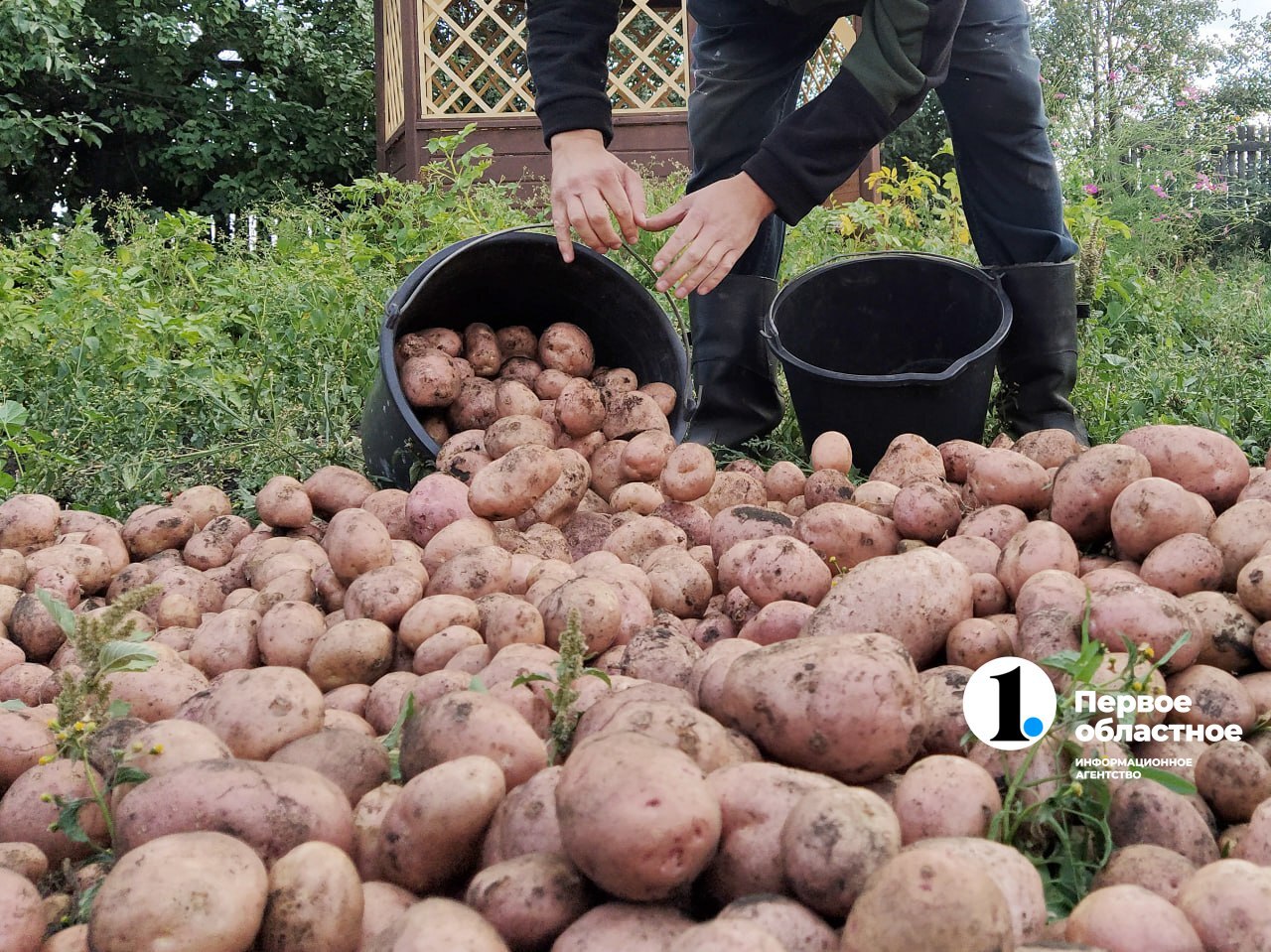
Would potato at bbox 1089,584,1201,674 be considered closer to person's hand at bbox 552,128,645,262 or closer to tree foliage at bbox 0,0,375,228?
person's hand at bbox 552,128,645,262

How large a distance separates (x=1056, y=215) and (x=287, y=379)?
2.26m

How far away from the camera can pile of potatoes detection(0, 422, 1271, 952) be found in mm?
824

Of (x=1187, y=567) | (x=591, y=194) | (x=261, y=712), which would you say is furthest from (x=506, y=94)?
(x=261, y=712)

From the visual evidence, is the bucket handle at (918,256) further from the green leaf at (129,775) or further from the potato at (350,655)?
the green leaf at (129,775)

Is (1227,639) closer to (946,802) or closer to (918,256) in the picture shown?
(946,802)

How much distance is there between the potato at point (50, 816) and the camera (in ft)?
3.50

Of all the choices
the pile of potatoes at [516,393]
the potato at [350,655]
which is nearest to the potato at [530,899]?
the potato at [350,655]

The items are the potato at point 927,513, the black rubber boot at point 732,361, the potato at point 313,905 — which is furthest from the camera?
the black rubber boot at point 732,361

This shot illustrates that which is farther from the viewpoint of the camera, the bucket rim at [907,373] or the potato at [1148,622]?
the bucket rim at [907,373]

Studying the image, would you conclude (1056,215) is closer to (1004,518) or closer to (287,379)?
(1004,518)

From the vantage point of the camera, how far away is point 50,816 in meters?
1.08

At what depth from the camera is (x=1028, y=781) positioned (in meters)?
1.03

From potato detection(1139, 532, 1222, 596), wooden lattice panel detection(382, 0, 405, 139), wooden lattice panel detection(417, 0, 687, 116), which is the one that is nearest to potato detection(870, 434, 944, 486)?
potato detection(1139, 532, 1222, 596)

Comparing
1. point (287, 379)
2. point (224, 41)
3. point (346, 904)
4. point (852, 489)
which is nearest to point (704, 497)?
point (852, 489)
